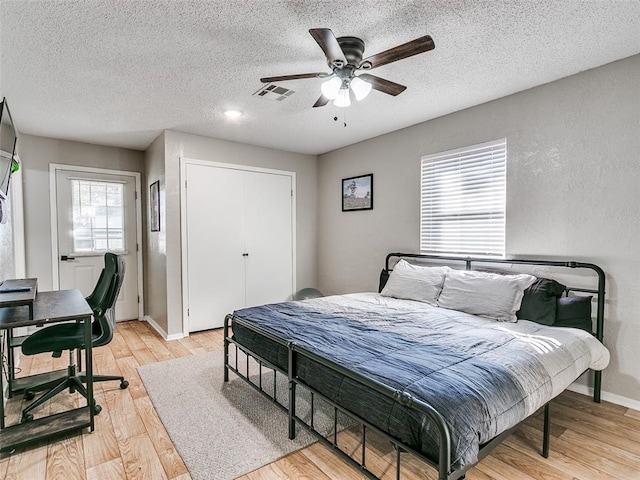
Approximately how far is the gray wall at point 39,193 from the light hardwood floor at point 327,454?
225 centimetres

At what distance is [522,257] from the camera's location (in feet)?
9.57

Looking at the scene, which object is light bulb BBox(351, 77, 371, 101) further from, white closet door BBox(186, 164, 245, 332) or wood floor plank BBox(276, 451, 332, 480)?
white closet door BBox(186, 164, 245, 332)

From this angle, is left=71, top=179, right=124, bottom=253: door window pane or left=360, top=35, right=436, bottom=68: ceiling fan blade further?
left=71, top=179, right=124, bottom=253: door window pane

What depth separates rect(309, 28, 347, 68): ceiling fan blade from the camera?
1.61m

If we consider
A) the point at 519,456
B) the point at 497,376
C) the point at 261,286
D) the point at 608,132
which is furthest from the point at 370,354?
the point at 261,286

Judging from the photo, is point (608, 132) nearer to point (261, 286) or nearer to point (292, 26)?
point (292, 26)

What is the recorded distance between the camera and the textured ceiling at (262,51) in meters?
1.84

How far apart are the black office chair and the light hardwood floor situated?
0.15 meters

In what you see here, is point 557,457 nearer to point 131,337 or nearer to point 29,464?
point 29,464

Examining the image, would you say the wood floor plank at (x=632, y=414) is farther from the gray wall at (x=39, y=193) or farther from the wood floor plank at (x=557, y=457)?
the gray wall at (x=39, y=193)

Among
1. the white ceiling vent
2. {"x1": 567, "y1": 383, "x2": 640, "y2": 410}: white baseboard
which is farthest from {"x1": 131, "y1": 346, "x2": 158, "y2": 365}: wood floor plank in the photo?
{"x1": 567, "y1": 383, "x2": 640, "y2": 410}: white baseboard

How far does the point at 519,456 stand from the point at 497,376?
715mm

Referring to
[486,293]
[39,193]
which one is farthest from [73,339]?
[486,293]

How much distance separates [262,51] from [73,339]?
236cm
